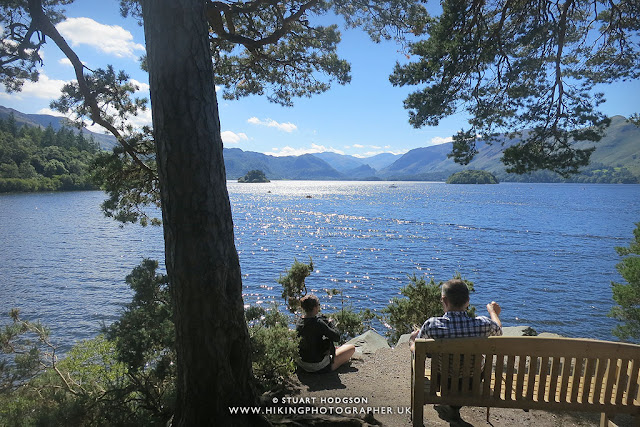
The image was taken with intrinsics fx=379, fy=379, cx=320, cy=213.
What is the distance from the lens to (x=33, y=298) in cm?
1923

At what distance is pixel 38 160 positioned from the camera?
322ft

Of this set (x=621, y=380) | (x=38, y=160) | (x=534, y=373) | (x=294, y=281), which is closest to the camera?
(x=621, y=380)

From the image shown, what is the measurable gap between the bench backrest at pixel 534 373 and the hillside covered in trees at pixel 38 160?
9947cm

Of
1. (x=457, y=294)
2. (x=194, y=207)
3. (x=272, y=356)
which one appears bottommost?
(x=272, y=356)

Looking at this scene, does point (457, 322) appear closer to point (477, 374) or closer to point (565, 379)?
point (477, 374)

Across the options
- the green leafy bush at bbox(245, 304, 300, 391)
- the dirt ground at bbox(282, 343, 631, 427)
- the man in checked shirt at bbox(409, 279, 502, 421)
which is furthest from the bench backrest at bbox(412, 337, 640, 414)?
the green leafy bush at bbox(245, 304, 300, 391)

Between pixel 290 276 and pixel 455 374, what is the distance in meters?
6.21

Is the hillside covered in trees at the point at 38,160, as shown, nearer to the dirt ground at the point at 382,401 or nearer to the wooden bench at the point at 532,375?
the dirt ground at the point at 382,401

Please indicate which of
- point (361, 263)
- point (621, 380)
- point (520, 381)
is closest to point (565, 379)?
point (520, 381)

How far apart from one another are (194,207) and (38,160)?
120 metres

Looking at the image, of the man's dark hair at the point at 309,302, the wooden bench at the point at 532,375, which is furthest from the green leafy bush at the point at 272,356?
the wooden bench at the point at 532,375

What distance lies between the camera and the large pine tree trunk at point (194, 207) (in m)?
2.97

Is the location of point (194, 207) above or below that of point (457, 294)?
above

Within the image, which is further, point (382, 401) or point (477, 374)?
point (382, 401)
